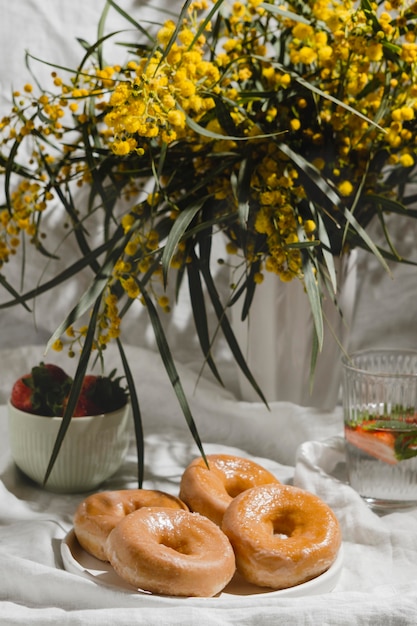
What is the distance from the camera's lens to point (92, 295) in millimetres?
745

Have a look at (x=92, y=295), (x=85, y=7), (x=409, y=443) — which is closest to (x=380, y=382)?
(x=409, y=443)

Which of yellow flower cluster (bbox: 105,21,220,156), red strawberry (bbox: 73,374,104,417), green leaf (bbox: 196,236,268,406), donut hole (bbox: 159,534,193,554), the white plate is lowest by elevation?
the white plate

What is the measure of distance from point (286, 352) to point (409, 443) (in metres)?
0.19

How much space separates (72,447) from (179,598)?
0.80ft

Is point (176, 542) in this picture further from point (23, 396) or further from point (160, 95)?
→ point (160, 95)

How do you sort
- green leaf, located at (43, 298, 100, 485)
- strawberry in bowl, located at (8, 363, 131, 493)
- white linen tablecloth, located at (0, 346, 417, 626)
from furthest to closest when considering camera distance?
strawberry in bowl, located at (8, 363, 131, 493) → green leaf, located at (43, 298, 100, 485) → white linen tablecloth, located at (0, 346, 417, 626)

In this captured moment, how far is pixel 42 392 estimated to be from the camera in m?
0.83

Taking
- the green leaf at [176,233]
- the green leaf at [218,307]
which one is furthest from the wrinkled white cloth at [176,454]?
the green leaf at [176,233]

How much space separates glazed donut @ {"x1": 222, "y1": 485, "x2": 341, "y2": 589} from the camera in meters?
0.65

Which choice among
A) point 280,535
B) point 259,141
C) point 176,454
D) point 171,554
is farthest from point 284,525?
point 259,141

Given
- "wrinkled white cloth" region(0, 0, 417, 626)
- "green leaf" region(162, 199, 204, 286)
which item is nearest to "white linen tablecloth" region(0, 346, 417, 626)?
"wrinkled white cloth" region(0, 0, 417, 626)

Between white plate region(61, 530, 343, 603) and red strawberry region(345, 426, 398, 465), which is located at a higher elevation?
red strawberry region(345, 426, 398, 465)

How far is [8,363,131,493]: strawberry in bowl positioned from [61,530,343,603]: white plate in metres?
0.13

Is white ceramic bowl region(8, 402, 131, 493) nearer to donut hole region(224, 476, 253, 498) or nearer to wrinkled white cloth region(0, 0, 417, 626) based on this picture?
wrinkled white cloth region(0, 0, 417, 626)
